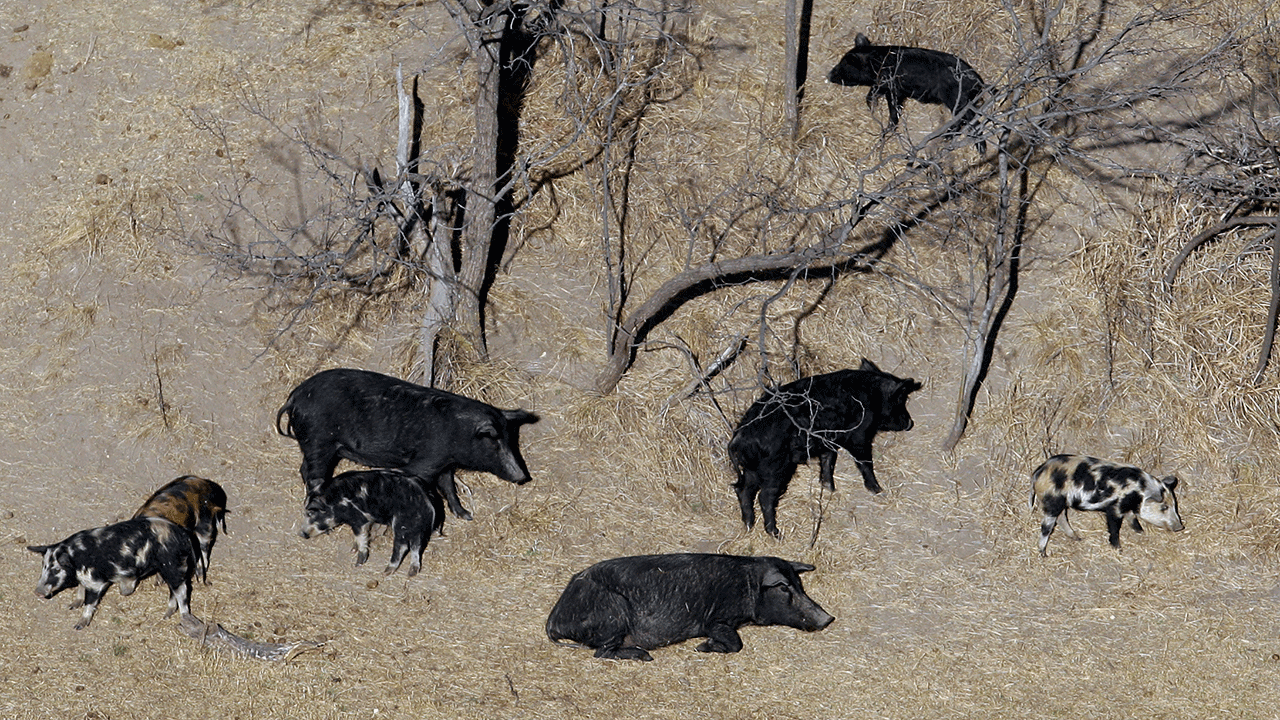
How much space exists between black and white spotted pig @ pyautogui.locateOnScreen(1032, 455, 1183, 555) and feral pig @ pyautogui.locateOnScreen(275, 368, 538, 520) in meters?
4.20

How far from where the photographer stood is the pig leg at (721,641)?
380 inches

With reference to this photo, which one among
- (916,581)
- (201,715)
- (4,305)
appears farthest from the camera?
(4,305)

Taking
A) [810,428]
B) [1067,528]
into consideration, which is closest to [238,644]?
[810,428]

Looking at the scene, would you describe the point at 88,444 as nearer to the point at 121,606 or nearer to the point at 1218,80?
the point at 121,606

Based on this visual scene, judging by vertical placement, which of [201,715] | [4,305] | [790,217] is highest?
[790,217]

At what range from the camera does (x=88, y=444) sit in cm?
1127

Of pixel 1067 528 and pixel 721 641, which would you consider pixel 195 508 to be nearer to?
pixel 721 641

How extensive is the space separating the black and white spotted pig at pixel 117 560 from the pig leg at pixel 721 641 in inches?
144

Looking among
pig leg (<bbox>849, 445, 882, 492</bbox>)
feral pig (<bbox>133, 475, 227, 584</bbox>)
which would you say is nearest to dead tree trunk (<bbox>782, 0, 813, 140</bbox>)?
pig leg (<bbox>849, 445, 882, 492</bbox>)

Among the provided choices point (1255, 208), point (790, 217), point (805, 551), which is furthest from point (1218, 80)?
point (805, 551)

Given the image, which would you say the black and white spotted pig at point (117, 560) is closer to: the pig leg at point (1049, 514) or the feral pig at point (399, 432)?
the feral pig at point (399, 432)

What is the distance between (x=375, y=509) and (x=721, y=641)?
2775 mm

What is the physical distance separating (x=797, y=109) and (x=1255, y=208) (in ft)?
14.9

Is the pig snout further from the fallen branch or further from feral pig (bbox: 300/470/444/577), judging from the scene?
the fallen branch
